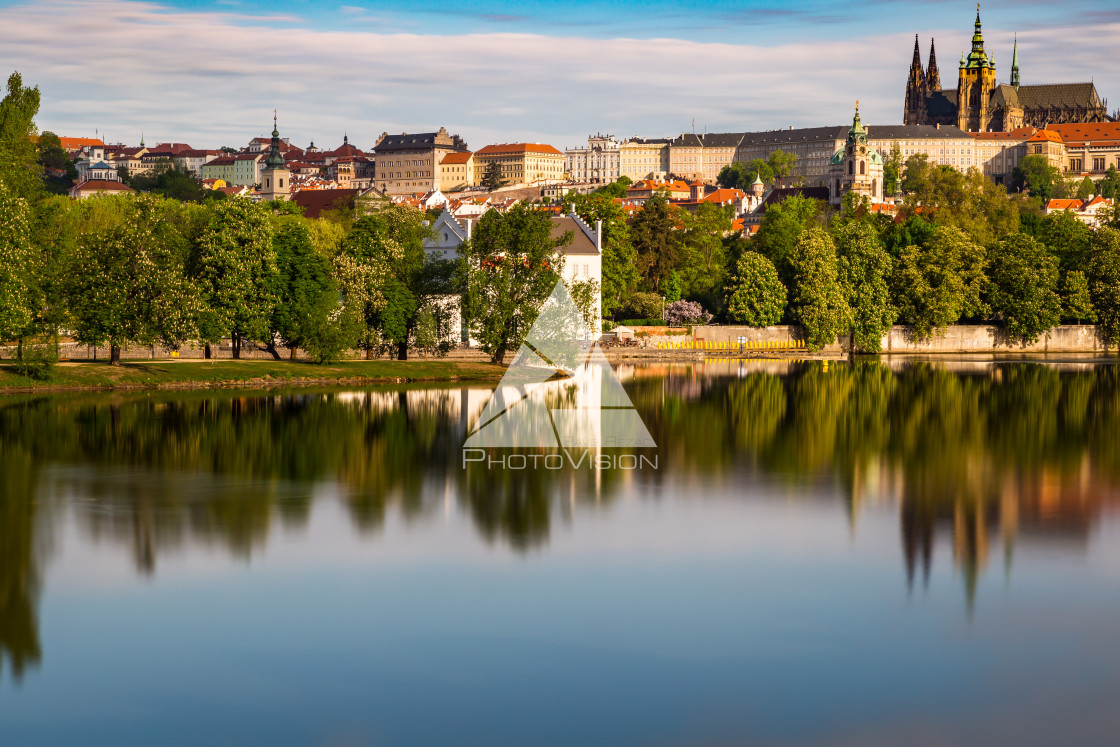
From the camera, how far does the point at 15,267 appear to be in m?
45.2

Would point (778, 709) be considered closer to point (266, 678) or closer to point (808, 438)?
point (266, 678)

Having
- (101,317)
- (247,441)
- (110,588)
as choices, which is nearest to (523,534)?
(110,588)

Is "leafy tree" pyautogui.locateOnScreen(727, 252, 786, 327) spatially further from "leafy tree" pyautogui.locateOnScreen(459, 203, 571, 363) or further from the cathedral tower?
the cathedral tower

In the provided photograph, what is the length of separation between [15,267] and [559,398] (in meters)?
20.9

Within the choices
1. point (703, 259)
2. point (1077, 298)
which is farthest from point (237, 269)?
point (1077, 298)

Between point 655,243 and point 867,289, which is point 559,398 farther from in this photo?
point 867,289

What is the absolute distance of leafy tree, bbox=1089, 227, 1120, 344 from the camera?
83.2 m

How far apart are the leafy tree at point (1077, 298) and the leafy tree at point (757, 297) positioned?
2085 centimetres

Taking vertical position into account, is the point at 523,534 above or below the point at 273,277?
below

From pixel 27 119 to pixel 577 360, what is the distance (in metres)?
28.0

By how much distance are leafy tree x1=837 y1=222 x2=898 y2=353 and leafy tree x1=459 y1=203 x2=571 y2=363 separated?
29029 millimetres

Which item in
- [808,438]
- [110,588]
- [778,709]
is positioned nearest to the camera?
[778,709]

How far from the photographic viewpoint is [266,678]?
46.8 ft

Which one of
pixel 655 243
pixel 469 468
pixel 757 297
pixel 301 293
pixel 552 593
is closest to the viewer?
pixel 552 593
